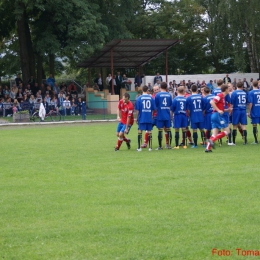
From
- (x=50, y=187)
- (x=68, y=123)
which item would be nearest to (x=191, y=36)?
(x=68, y=123)

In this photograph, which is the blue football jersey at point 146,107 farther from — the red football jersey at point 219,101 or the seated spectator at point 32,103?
the seated spectator at point 32,103

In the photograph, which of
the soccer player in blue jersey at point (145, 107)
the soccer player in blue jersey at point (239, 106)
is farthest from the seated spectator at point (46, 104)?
the soccer player in blue jersey at point (239, 106)

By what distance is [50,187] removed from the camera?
1145 cm

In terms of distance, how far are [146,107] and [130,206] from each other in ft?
28.5

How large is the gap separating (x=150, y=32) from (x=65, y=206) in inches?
1932

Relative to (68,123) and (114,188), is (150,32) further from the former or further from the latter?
(114,188)

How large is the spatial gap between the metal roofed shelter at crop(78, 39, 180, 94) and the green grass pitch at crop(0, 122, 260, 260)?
21702mm

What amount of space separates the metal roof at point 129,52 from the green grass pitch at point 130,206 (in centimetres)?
2170

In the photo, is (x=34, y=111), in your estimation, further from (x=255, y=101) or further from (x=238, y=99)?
(x=255, y=101)

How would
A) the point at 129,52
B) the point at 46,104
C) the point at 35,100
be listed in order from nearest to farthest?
the point at 46,104 → the point at 35,100 → the point at 129,52

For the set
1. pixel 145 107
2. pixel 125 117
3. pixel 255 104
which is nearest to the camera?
pixel 145 107

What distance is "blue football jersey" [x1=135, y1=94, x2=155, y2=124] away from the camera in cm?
1783

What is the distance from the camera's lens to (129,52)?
132 ft

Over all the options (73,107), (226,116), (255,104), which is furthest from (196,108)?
(73,107)
